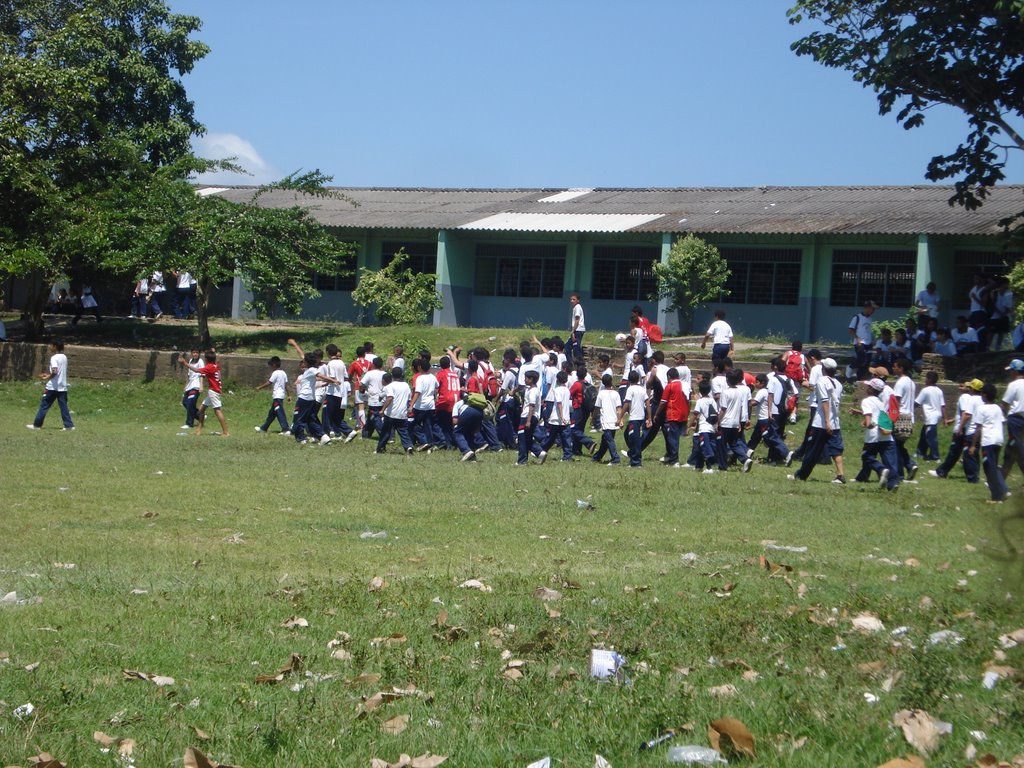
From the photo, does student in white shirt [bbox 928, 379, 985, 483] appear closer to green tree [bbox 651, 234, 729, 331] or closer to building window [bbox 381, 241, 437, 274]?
green tree [bbox 651, 234, 729, 331]

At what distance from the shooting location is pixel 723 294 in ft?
104

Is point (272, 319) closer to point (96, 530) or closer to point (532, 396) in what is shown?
point (532, 396)

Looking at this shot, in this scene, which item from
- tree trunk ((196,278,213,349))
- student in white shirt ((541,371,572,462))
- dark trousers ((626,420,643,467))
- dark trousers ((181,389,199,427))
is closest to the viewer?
student in white shirt ((541,371,572,462))

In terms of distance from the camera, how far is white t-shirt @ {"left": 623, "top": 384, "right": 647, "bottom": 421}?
58.0 ft

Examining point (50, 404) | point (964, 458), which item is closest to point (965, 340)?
point (964, 458)

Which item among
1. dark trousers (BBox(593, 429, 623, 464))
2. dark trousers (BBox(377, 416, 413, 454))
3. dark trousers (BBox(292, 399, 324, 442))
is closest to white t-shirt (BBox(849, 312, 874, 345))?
dark trousers (BBox(593, 429, 623, 464))

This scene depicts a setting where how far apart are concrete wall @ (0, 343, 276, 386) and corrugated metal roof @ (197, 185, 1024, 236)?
626 cm

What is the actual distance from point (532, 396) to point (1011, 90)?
11.8 meters

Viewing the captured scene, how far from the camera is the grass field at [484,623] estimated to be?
15.9 ft

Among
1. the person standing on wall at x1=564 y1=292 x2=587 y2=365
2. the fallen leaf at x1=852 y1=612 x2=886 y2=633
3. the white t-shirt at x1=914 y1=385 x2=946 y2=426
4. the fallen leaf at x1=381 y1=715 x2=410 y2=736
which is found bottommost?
the fallen leaf at x1=381 y1=715 x2=410 y2=736

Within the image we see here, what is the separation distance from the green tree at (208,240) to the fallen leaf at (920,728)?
80.2 ft

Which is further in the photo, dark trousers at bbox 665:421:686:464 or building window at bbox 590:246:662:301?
building window at bbox 590:246:662:301

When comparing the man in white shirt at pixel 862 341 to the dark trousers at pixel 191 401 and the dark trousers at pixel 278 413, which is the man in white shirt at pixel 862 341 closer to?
the dark trousers at pixel 278 413

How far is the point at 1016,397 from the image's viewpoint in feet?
48.0
